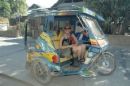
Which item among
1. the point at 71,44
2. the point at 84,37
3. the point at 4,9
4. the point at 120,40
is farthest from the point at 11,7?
the point at 71,44

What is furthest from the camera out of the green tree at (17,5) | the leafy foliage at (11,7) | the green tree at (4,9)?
the green tree at (17,5)

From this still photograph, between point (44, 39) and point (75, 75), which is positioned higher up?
point (44, 39)

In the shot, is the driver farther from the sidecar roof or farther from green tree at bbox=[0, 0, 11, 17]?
green tree at bbox=[0, 0, 11, 17]

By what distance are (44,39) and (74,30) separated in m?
1.49

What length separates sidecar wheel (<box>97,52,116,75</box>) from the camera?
801cm

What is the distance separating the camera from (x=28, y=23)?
7871 mm

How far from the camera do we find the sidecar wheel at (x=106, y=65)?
801cm

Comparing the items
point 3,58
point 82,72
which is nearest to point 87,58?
point 82,72

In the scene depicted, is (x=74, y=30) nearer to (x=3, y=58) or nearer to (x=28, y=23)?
(x=28, y=23)

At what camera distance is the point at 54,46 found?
7.30 meters

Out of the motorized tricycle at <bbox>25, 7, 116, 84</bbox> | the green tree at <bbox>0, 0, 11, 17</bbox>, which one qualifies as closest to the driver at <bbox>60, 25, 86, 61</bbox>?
the motorized tricycle at <bbox>25, 7, 116, 84</bbox>

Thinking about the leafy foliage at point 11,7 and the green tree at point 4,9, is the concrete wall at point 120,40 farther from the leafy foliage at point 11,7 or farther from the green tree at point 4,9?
the green tree at point 4,9

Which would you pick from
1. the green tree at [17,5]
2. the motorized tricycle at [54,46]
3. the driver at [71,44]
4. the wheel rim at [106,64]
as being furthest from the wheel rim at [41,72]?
the green tree at [17,5]

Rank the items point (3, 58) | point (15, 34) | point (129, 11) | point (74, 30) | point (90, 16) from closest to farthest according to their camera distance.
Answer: point (90, 16), point (74, 30), point (3, 58), point (129, 11), point (15, 34)
